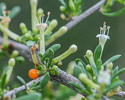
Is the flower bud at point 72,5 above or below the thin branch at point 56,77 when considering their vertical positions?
above

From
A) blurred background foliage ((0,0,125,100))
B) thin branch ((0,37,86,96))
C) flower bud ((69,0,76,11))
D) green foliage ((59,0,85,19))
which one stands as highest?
blurred background foliage ((0,0,125,100))

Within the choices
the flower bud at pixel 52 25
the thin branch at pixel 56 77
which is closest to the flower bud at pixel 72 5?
the flower bud at pixel 52 25

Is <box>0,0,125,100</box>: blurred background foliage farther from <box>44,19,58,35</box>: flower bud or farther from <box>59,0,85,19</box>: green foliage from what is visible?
<box>44,19,58,35</box>: flower bud

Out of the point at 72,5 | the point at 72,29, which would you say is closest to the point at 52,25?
the point at 72,5

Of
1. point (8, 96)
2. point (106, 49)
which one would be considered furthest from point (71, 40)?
point (8, 96)

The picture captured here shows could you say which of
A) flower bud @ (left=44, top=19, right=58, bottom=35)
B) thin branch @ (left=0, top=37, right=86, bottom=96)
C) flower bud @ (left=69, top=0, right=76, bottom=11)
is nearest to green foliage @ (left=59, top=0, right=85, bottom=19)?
flower bud @ (left=69, top=0, right=76, bottom=11)

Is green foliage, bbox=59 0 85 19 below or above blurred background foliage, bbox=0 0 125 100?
below

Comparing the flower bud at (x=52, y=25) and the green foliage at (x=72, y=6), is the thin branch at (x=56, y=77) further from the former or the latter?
the green foliage at (x=72, y=6)

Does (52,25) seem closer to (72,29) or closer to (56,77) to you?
(56,77)

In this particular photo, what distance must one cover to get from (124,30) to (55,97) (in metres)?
2.79

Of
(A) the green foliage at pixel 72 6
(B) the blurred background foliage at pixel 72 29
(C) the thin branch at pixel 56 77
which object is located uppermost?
(B) the blurred background foliage at pixel 72 29

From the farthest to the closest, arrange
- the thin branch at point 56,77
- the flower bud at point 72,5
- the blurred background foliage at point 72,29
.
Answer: the blurred background foliage at point 72,29, the flower bud at point 72,5, the thin branch at point 56,77

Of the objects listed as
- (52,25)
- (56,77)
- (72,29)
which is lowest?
(56,77)

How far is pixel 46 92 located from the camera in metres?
2.17
